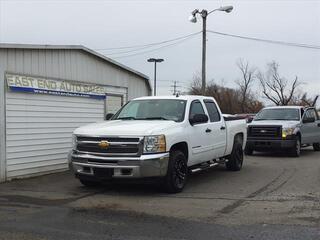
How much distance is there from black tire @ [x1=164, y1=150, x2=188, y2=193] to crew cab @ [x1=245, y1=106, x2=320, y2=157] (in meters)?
8.10

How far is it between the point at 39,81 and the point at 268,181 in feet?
20.0

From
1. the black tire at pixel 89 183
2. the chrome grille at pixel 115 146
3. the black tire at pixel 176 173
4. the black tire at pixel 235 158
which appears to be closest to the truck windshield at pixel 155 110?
the black tire at pixel 176 173

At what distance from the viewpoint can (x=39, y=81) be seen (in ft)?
40.9

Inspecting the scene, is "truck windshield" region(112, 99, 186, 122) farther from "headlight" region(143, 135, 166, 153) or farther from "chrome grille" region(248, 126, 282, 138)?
"chrome grille" region(248, 126, 282, 138)

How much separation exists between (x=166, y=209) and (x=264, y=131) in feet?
33.0

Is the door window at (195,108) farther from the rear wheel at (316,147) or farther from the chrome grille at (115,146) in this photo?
the rear wheel at (316,147)

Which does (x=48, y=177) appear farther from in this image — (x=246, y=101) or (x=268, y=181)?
(x=246, y=101)

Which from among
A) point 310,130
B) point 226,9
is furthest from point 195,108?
point 226,9

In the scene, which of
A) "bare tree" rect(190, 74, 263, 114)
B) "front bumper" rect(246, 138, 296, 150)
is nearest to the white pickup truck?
"front bumper" rect(246, 138, 296, 150)

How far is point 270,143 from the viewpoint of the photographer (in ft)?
56.9

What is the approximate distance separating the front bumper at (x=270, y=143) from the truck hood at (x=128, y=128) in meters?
8.31

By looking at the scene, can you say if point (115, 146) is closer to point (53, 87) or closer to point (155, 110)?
point (155, 110)

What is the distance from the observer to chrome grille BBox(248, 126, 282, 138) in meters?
17.3

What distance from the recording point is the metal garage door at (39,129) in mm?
11648
